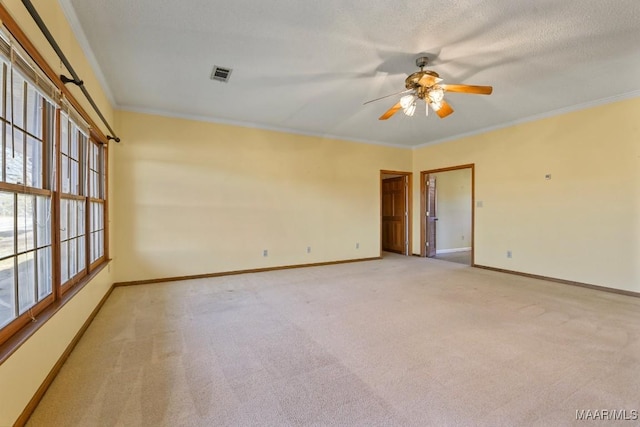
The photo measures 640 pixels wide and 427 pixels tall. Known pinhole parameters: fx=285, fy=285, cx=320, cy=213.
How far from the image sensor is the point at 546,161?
4473 millimetres

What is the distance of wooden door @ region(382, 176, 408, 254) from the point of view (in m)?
7.02

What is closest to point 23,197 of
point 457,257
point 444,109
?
point 444,109

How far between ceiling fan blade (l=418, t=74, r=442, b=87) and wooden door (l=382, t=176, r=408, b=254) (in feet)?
14.3

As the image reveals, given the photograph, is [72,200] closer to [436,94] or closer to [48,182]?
[48,182]

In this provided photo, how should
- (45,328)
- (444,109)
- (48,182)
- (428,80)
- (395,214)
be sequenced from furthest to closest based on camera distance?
(395,214)
(444,109)
(428,80)
(48,182)
(45,328)

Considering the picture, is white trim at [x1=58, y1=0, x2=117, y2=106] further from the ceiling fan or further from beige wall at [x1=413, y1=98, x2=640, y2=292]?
beige wall at [x1=413, y1=98, x2=640, y2=292]

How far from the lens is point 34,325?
1.66 metres

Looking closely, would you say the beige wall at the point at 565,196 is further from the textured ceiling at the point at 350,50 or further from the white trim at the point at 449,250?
the white trim at the point at 449,250

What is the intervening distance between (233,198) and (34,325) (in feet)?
10.9

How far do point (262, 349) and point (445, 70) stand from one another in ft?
10.8

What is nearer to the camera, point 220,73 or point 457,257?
point 220,73

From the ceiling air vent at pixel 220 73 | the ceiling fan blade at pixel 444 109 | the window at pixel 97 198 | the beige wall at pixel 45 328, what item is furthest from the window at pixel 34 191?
the ceiling fan blade at pixel 444 109

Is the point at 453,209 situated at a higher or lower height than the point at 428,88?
lower

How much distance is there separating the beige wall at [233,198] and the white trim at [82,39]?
39.5 inches
